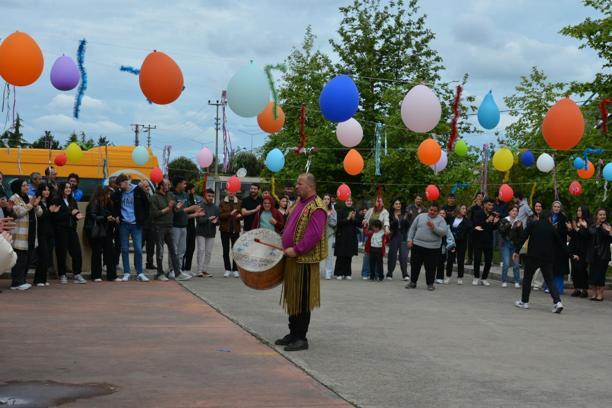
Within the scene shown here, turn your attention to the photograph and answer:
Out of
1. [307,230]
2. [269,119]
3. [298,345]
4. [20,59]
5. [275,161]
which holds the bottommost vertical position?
[298,345]

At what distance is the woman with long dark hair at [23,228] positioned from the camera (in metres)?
13.2

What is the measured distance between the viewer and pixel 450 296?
1520 centimetres

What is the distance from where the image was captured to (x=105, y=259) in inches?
620

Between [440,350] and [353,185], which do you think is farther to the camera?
[353,185]

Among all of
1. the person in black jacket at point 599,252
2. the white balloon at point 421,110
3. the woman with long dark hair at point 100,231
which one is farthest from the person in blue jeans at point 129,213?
the person in black jacket at point 599,252

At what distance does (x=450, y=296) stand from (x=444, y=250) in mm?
3029

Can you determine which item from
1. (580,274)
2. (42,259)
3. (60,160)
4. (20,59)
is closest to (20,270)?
(42,259)

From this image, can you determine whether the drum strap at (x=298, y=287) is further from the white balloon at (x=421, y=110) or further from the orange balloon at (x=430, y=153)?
the orange balloon at (x=430, y=153)

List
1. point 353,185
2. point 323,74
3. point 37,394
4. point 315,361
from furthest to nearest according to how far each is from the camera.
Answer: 1. point 353,185
2. point 323,74
3. point 315,361
4. point 37,394

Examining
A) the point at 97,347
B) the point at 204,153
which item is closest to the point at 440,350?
the point at 97,347

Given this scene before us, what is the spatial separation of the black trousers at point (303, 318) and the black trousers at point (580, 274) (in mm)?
8764

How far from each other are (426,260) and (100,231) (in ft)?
20.3

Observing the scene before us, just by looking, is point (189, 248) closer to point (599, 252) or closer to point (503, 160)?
point (503, 160)

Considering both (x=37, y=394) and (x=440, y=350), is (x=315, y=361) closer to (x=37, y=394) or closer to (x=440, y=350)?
(x=440, y=350)
